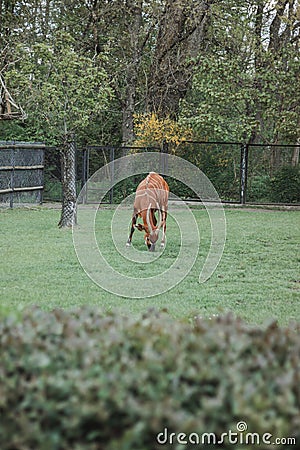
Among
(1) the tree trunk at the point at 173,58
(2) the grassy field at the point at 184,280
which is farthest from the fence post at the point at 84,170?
(2) the grassy field at the point at 184,280

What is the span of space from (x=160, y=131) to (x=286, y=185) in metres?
4.00

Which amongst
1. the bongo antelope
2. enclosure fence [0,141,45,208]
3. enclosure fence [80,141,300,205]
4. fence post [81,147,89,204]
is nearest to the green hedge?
the bongo antelope

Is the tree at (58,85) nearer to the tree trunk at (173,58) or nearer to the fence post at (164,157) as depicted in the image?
the fence post at (164,157)

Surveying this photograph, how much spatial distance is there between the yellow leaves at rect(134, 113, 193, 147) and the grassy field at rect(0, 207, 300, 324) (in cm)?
639

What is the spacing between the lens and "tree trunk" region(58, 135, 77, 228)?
484 inches

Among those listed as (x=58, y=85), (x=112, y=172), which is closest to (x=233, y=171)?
(x=112, y=172)

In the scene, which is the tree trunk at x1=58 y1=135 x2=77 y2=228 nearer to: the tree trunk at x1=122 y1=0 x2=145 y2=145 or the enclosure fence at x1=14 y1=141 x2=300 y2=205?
the enclosure fence at x1=14 y1=141 x2=300 y2=205

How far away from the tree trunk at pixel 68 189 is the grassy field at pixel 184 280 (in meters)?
0.30

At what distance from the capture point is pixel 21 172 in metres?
17.4

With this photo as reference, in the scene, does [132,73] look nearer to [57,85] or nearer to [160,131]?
[160,131]

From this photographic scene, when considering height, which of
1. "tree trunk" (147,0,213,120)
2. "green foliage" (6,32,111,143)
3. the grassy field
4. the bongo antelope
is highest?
"tree trunk" (147,0,213,120)

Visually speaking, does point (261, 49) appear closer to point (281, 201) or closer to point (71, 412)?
point (281, 201)

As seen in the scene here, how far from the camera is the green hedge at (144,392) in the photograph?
78.2 inches

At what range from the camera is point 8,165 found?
16766mm
